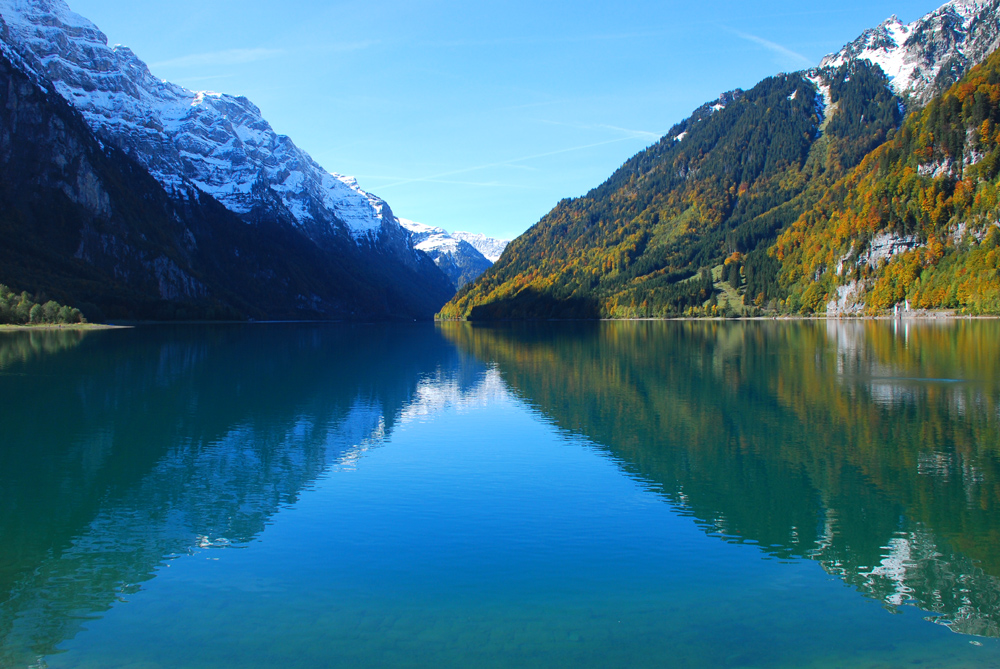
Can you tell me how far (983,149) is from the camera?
14612 centimetres

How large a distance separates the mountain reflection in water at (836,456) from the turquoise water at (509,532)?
4.8 inches

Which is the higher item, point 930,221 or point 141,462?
point 930,221

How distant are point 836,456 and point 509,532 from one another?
1392cm

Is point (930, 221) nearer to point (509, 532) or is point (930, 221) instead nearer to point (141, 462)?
point (509, 532)

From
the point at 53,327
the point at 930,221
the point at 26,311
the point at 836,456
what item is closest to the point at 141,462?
the point at 836,456

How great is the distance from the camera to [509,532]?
16.5 m

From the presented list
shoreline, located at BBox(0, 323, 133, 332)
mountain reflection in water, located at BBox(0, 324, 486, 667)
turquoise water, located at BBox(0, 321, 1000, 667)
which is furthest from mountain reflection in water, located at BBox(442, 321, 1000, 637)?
shoreline, located at BBox(0, 323, 133, 332)

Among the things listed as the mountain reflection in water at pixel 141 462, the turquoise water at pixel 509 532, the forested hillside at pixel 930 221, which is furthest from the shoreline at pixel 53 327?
the forested hillside at pixel 930 221

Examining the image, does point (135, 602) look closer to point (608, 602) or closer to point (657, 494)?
point (608, 602)

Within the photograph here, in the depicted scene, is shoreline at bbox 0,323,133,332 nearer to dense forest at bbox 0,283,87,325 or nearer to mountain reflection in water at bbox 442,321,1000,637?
dense forest at bbox 0,283,87,325

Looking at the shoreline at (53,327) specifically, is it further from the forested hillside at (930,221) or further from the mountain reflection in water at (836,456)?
the forested hillside at (930,221)

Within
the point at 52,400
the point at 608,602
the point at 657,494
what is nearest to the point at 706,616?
the point at 608,602

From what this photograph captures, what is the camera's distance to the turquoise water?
36.9 feet

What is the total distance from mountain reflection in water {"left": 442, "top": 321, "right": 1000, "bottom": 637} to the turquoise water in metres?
0.12
